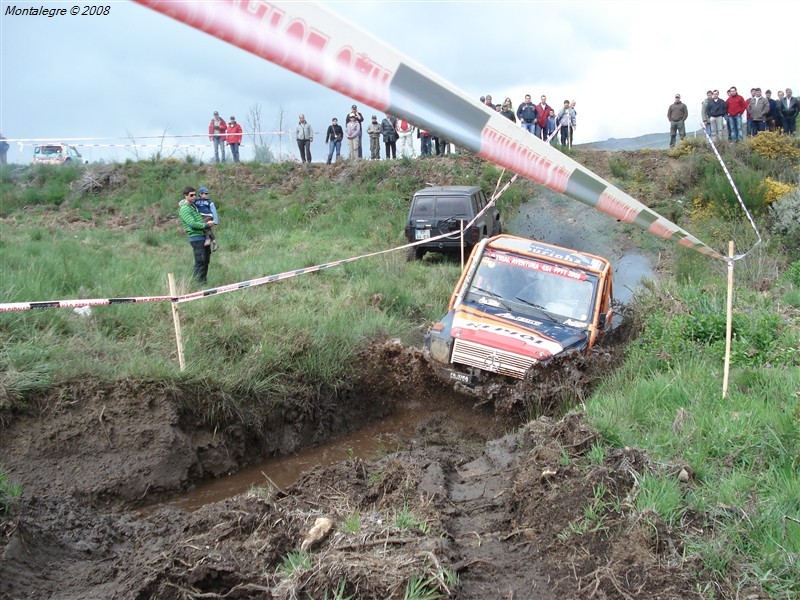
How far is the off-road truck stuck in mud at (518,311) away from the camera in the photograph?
24.2 ft

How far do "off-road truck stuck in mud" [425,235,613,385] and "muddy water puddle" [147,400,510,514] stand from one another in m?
0.54

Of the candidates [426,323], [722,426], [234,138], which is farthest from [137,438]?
[234,138]

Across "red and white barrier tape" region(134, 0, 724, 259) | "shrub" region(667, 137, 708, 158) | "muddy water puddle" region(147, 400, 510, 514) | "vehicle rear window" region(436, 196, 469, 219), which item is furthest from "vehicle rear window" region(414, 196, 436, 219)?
"red and white barrier tape" region(134, 0, 724, 259)

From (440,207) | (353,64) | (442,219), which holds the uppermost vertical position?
(353,64)

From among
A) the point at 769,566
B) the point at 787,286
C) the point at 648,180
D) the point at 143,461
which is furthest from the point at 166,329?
the point at 648,180

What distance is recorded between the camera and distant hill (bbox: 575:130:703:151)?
87.2 ft

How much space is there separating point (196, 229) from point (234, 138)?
54.8 feet

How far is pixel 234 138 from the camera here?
86.4 ft

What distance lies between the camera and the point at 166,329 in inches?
324

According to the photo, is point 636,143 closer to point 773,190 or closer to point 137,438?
point 773,190

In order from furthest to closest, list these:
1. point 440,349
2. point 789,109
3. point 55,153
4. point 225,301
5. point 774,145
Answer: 1. point 55,153
2. point 789,109
3. point 774,145
4. point 225,301
5. point 440,349

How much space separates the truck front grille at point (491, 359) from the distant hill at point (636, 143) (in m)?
21.0

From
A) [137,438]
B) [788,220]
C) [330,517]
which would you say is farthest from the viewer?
[788,220]

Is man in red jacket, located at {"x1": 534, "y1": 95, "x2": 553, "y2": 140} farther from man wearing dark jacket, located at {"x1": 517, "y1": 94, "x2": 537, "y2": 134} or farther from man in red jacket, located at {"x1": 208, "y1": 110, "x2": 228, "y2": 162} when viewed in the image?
man in red jacket, located at {"x1": 208, "y1": 110, "x2": 228, "y2": 162}
